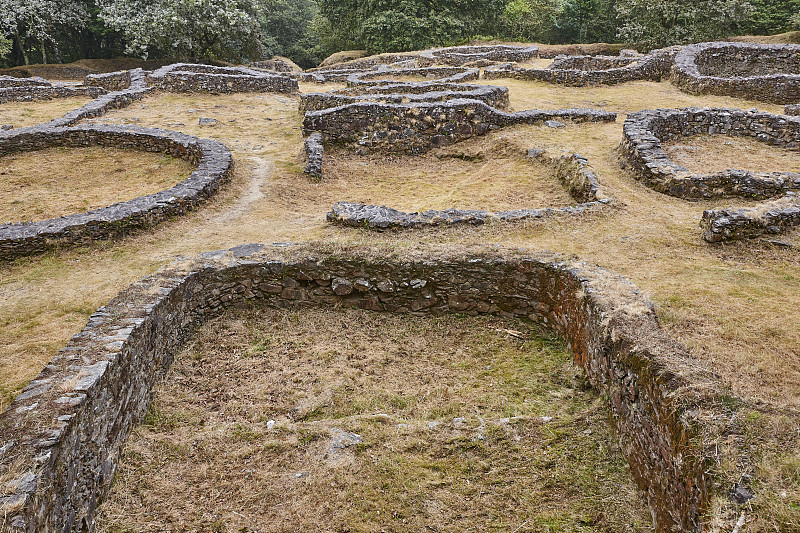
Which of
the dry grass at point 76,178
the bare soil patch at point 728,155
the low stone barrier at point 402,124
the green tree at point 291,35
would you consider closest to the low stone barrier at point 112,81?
the dry grass at point 76,178

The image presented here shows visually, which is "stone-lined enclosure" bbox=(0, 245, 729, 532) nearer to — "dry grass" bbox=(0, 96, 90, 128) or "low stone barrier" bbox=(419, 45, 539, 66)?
"dry grass" bbox=(0, 96, 90, 128)

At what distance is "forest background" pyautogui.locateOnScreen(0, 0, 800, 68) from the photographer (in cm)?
2944

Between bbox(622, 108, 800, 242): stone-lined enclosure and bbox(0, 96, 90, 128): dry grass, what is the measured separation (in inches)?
782

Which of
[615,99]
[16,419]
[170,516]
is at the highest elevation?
[615,99]

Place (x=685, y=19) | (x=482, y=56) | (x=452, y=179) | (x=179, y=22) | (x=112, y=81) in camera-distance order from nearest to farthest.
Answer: (x=452, y=179)
(x=112, y=81)
(x=179, y=22)
(x=482, y=56)
(x=685, y=19)

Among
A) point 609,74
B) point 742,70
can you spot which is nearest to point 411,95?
point 609,74

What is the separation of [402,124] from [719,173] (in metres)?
8.06

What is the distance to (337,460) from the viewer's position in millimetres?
4664

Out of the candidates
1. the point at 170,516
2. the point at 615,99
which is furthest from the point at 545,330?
the point at 615,99

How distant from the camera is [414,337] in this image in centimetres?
695

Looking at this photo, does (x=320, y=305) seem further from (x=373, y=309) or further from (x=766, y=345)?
(x=766, y=345)

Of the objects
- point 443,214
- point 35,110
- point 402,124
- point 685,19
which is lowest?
point 443,214

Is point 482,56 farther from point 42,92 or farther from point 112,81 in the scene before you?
point 42,92

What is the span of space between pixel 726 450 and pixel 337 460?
10.3 feet
